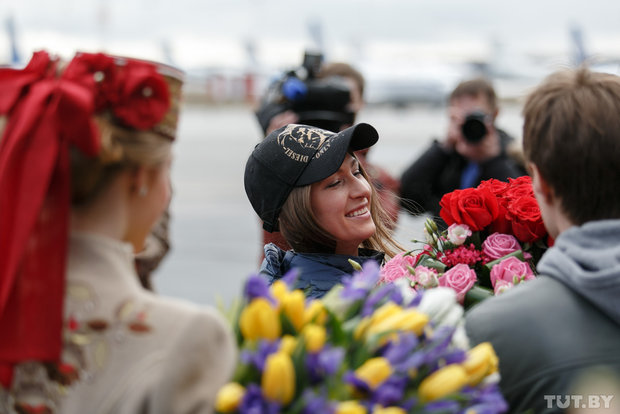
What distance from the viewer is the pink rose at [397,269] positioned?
2192 mm

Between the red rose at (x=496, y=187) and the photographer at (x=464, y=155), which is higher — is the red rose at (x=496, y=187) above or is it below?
above

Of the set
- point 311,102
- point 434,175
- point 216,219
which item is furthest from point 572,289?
point 216,219

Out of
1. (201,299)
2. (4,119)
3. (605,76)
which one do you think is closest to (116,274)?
(4,119)

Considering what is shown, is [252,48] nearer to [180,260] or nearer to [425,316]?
[180,260]

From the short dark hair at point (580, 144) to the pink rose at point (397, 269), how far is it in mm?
584

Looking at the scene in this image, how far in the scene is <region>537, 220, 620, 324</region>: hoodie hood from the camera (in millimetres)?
1608

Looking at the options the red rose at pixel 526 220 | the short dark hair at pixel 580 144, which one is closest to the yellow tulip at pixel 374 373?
the short dark hair at pixel 580 144

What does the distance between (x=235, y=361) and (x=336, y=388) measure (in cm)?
18

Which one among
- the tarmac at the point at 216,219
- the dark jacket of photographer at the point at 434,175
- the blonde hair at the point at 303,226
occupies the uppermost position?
the blonde hair at the point at 303,226

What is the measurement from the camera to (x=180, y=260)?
8.41 metres

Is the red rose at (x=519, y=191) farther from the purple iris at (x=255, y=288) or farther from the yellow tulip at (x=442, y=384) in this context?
the purple iris at (x=255, y=288)

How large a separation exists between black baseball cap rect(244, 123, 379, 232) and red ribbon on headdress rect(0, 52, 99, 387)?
4.26 ft

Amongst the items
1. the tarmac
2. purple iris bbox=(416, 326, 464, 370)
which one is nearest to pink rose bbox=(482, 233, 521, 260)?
the tarmac

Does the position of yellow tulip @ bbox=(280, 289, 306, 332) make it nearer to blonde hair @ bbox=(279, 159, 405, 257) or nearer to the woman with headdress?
the woman with headdress
